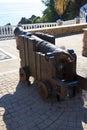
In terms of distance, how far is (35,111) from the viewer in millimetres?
5168

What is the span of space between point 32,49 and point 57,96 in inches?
48.2

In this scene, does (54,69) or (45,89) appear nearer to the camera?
(54,69)

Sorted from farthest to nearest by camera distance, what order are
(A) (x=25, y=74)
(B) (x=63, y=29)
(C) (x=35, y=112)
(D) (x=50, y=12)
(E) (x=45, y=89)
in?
(D) (x=50, y=12) → (B) (x=63, y=29) → (A) (x=25, y=74) → (E) (x=45, y=89) → (C) (x=35, y=112)

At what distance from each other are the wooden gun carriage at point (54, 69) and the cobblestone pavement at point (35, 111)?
246 mm

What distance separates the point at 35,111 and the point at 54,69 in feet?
3.03

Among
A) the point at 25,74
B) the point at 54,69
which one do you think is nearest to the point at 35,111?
the point at 54,69

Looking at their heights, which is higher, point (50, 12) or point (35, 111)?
point (50, 12)

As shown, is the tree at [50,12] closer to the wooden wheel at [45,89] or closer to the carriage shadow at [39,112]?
the carriage shadow at [39,112]

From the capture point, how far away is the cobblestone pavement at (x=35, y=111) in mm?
4707

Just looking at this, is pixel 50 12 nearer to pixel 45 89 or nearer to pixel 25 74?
pixel 25 74

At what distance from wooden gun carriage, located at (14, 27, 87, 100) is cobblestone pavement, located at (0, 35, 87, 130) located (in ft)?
0.81

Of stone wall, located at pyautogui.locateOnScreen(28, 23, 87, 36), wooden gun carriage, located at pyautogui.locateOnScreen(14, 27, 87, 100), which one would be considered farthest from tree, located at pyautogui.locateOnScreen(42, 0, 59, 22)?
wooden gun carriage, located at pyautogui.locateOnScreen(14, 27, 87, 100)

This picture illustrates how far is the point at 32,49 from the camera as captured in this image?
Answer: 5879 mm

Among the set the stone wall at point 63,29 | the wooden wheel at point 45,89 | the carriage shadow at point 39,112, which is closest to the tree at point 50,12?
the stone wall at point 63,29
